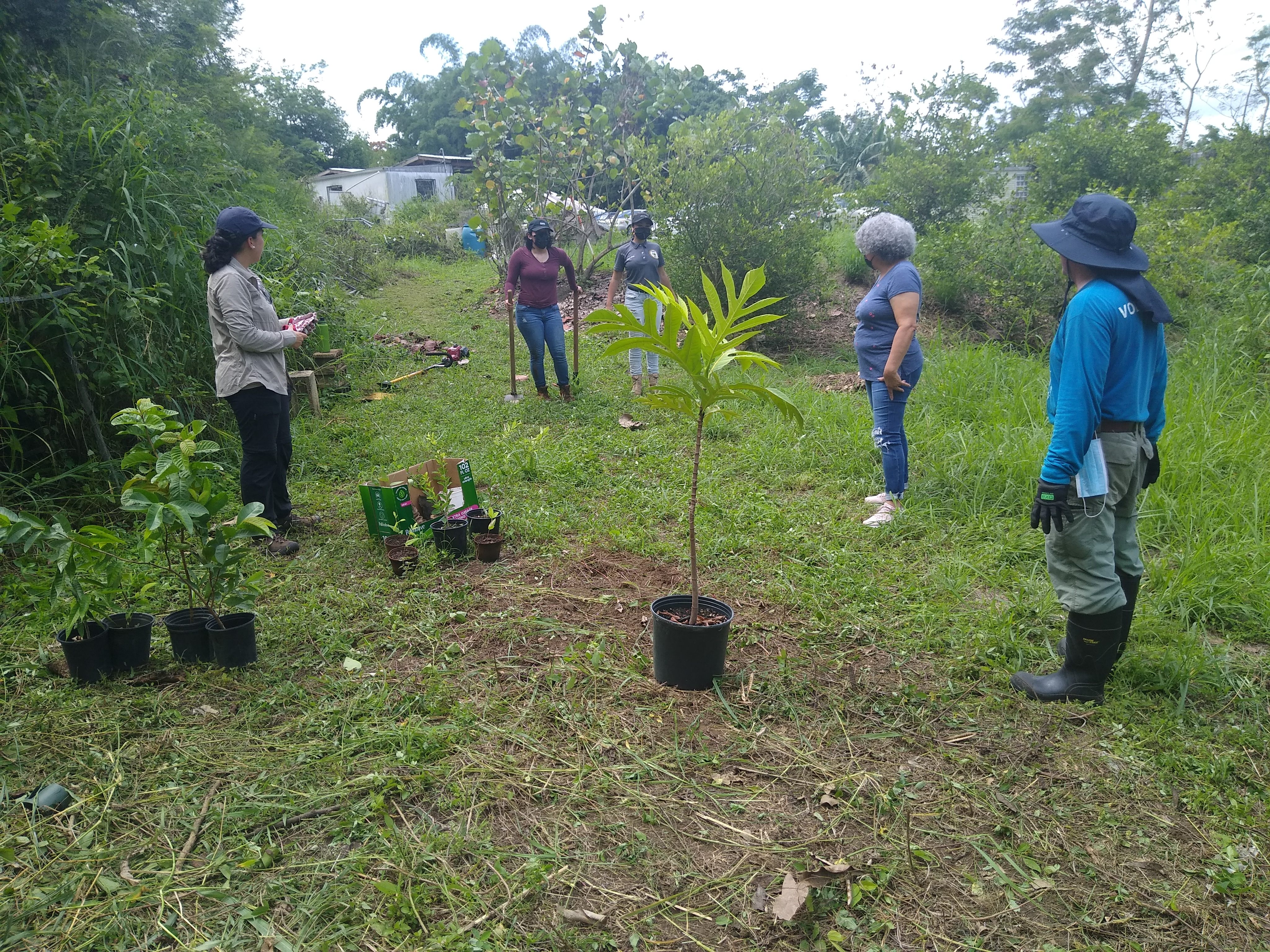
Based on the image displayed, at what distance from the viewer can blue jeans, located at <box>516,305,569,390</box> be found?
23.8 ft

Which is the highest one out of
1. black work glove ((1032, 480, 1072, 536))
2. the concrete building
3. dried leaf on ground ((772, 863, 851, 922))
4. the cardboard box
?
the concrete building

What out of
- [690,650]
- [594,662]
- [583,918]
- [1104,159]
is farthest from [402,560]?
[1104,159]

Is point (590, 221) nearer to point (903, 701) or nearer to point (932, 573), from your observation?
point (932, 573)

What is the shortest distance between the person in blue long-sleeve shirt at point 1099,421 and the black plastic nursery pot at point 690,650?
3.98ft

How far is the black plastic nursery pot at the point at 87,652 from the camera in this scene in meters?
2.88

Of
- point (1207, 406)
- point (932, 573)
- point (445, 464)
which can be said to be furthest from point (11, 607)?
point (1207, 406)

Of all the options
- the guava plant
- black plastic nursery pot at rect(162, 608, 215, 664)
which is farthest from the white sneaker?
black plastic nursery pot at rect(162, 608, 215, 664)

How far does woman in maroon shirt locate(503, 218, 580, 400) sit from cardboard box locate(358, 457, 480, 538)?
2864mm

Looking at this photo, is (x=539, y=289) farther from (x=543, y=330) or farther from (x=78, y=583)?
(x=78, y=583)

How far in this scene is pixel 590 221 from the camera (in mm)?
11898

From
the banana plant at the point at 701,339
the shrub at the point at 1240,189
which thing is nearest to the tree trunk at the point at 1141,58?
the shrub at the point at 1240,189

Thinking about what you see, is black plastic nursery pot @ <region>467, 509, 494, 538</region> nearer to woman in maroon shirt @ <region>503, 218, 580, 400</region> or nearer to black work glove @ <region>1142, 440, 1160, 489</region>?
black work glove @ <region>1142, 440, 1160, 489</region>

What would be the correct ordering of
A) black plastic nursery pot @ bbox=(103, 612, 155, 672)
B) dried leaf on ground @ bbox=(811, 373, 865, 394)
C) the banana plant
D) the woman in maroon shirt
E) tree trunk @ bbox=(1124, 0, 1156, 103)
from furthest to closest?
1. tree trunk @ bbox=(1124, 0, 1156, 103)
2. dried leaf on ground @ bbox=(811, 373, 865, 394)
3. the woman in maroon shirt
4. black plastic nursery pot @ bbox=(103, 612, 155, 672)
5. the banana plant

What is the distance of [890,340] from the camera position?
4.34 meters
